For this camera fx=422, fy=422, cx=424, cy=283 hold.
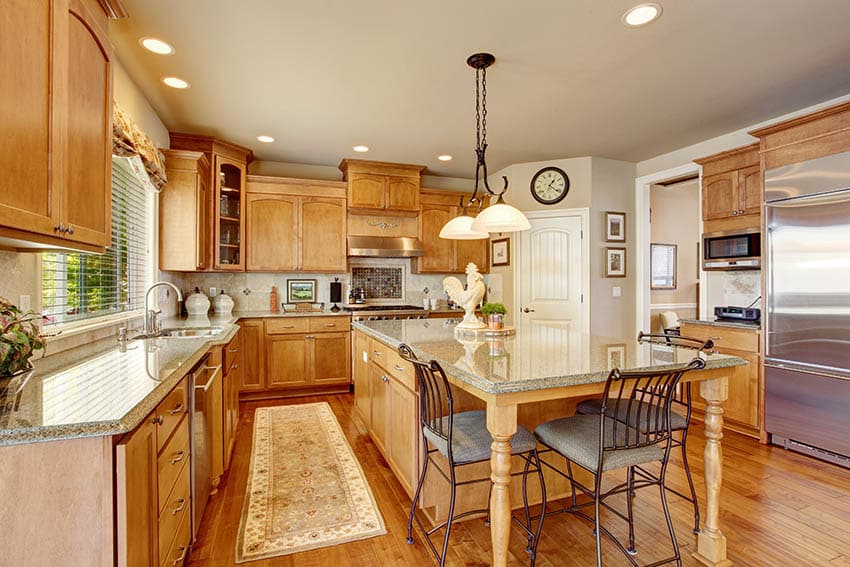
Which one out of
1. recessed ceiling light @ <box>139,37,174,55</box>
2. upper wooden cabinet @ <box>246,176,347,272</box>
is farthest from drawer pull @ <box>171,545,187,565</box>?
upper wooden cabinet @ <box>246,176,347,272</box>

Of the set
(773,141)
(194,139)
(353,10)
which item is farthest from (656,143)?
(194,139)

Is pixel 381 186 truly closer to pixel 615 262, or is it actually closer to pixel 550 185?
Answer: pixel 550 185

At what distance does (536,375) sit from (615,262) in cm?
368

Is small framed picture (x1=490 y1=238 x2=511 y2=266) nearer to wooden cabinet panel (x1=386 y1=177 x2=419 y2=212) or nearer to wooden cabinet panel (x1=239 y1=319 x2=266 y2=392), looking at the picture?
wooden cabinet panel (x1=386 y1=177 x2=419 y2=212)

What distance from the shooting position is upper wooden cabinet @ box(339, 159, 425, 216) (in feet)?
15.8

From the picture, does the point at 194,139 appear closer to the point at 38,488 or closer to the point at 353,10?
the point at 353,10

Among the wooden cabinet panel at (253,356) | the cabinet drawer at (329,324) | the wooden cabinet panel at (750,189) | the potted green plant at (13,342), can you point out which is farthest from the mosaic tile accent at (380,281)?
the potted green plant at (13,342)

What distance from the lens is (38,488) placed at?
99 cm

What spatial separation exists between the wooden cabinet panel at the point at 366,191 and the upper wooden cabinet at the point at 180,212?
5.43 ft

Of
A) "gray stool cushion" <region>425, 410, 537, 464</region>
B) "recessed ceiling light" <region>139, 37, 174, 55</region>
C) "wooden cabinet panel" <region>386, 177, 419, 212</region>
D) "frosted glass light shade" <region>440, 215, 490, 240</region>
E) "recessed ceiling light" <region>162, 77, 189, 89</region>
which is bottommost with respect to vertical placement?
"gray stool cushion" <region>425, 410, 537, 464</region>

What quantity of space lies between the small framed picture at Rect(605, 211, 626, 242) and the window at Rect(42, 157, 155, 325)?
4.41 metres

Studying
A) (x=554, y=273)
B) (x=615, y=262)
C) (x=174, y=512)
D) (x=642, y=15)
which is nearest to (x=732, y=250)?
(x=615, y=262)

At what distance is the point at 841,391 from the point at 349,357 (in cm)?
400

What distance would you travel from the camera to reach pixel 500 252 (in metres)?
5.36
